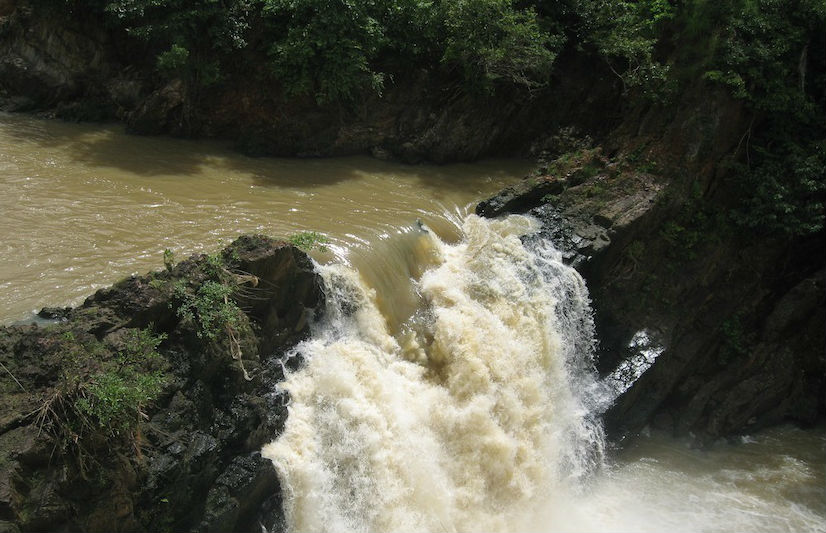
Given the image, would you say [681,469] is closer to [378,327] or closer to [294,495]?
[378,327]

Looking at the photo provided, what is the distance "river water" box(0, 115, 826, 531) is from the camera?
23.8 feet

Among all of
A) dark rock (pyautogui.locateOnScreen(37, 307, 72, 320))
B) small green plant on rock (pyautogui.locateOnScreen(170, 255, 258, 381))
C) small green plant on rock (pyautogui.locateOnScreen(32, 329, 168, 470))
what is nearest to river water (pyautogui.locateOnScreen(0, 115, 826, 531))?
dark rock (pyautogui.locateOnScreen(37, 307, 72, 320))

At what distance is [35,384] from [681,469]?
8.76 metres

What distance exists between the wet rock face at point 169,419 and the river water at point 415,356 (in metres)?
0.39

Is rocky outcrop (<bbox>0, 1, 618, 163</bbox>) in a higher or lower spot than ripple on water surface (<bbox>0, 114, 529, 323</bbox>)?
higher

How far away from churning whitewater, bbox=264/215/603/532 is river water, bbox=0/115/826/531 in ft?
0.08

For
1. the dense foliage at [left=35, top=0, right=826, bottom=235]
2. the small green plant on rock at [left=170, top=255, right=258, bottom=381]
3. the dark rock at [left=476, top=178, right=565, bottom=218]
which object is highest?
the dense foliage at [left=35, top=0, right=826, bottom=235]

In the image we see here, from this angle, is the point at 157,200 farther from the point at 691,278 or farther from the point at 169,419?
the point at 691,278

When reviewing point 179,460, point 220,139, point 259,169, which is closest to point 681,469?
point 179,460

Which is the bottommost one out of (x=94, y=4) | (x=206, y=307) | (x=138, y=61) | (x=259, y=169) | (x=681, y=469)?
(x=681, y=469)

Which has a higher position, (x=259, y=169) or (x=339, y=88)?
(x=339, y=88)

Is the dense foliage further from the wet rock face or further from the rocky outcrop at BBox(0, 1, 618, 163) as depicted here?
the wet rock face

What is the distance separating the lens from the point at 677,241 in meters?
10.8

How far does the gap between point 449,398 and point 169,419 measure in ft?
11.4
